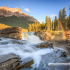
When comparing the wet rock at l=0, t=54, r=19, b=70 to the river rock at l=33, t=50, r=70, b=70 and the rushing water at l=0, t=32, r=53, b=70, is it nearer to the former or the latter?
the rushing water at l=0, t=32, r=53, b=70

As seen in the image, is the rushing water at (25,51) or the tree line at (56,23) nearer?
the rushing water at (25,51)

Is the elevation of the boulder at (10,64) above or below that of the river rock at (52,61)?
above

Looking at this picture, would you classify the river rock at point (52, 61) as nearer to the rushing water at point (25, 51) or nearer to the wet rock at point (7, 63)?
the rushing water at point (25, 51)

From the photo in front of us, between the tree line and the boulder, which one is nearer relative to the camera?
the boulder

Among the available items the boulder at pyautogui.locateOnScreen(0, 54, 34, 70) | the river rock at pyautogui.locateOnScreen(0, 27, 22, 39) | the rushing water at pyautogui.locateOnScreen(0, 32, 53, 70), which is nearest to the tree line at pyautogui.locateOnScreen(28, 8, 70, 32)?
the river rock at pyautogui.locateOnScreen(0, 27, 22, 39)

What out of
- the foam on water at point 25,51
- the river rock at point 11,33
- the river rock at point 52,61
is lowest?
the river rock at point 52,61

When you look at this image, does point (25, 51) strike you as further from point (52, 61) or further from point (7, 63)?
point (7, 63)

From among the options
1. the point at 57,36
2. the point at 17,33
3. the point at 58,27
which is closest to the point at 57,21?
the point at 58,27

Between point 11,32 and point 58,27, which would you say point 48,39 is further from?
point 58,27

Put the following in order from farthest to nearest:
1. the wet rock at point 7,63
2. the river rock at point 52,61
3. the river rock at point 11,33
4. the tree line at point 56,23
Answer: the tree line at point 56,23, the river rock at point 11,33, the river rock at point 52,61, the wet rock at point 7,63

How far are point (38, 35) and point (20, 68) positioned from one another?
892 inches

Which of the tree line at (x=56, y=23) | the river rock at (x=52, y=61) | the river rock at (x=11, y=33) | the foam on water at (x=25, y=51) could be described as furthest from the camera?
the tree line at (x=56, y=23)

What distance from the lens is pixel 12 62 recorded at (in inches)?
124

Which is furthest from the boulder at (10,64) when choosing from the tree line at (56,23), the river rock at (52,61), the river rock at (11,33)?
the tree line at (56,23)
